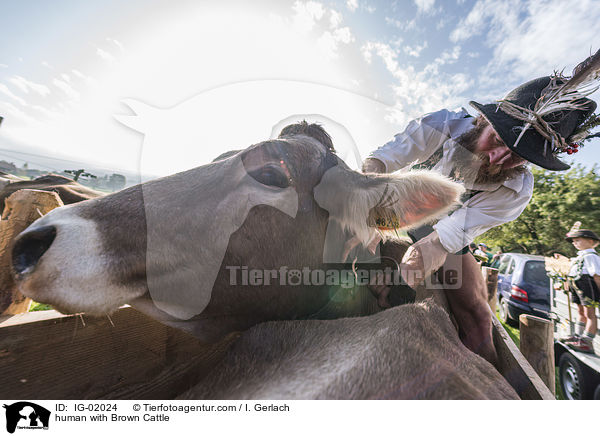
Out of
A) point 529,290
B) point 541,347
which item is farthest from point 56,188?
point 529,290

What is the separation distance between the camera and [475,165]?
8.84 ft

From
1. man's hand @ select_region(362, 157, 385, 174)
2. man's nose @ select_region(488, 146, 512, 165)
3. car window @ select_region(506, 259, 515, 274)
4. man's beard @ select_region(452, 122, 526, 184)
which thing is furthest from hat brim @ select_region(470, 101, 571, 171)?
car window @ select_region(506, 259, 515, 274)

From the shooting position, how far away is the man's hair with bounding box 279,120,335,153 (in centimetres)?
255

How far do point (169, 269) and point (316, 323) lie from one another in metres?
1.01

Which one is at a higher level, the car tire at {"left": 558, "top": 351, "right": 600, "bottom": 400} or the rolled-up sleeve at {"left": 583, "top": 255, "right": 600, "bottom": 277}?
the rolled-up sleeve at {"left": 583, "top": 255, "right": 600, "bottom": 277}

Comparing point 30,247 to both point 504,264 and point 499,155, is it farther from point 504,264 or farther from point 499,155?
point 504,264

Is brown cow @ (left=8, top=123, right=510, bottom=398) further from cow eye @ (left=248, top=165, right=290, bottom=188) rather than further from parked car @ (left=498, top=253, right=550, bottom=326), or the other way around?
parked car @ (left=498, top=253, right=550, bottom=326)

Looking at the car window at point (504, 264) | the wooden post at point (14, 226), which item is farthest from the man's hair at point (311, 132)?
the car window at point (504, 264)

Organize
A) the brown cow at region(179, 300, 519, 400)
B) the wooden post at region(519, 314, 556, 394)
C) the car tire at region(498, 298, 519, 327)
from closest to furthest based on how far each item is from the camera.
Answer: the brown cow at region(179, 300, 519, 400) → the wooden post at region(519, 314, 556, 394) → the car tire at region(498, 298, 519, 327)

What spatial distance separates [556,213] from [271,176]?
23552 millimetres

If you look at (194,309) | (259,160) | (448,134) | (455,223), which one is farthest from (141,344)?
(448,134)

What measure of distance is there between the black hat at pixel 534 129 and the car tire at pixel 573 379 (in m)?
5.46

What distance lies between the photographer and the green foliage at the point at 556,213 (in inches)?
643
